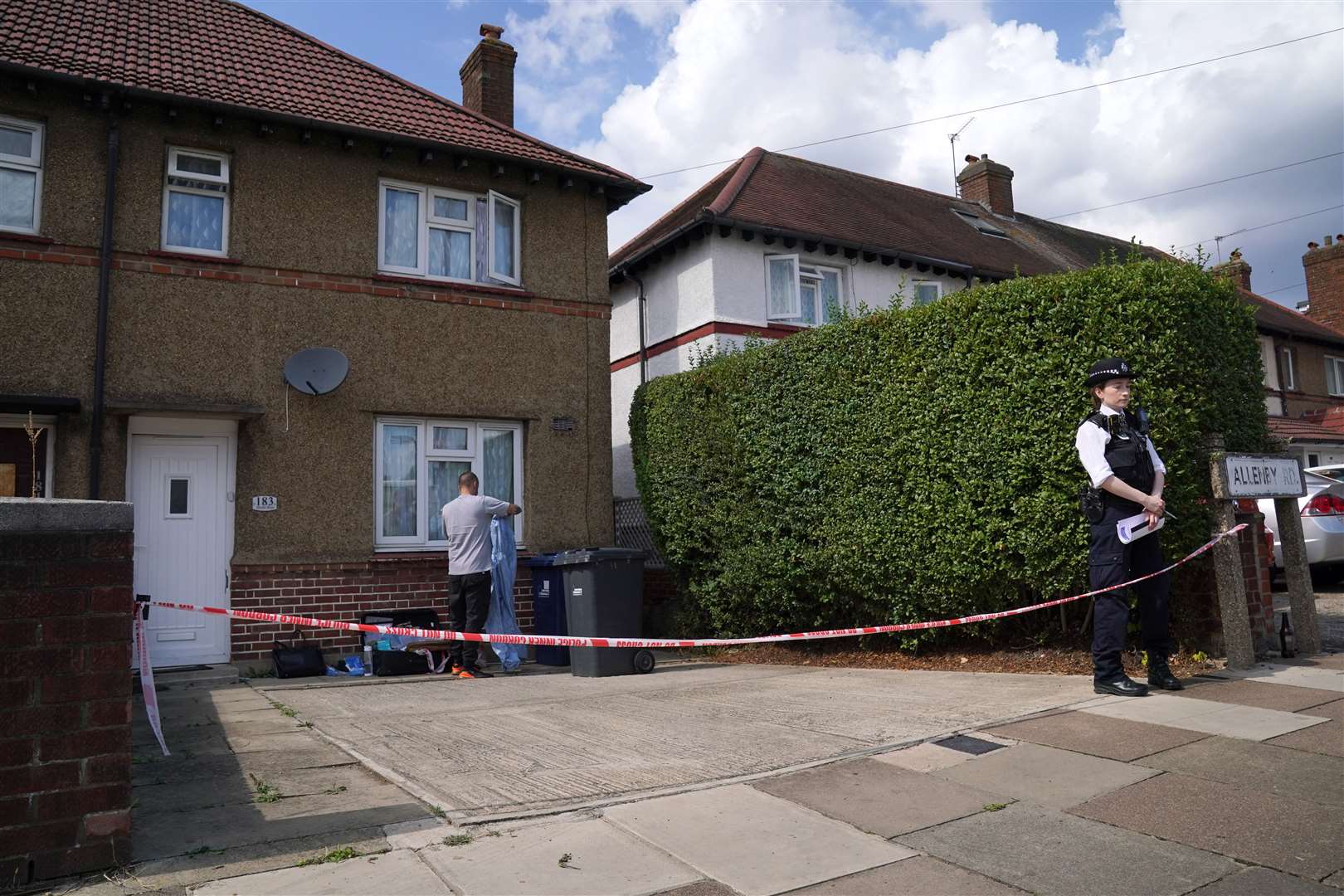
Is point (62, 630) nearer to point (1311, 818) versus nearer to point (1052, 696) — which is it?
point (1311, 818)

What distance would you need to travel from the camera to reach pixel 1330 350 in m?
27.3

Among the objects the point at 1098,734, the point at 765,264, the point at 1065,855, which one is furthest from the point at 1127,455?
the point at 765,264

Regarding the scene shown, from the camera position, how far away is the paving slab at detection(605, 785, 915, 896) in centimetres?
321

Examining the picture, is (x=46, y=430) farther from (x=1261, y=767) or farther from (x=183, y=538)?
(x=1261, y=767)

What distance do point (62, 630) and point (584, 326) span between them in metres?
8.49

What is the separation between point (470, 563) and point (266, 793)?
4503mm

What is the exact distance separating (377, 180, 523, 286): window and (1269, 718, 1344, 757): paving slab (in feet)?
28.9

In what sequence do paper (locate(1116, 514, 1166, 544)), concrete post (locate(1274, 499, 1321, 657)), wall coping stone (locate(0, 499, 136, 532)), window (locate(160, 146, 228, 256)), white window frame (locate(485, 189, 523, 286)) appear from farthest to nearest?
white window frame (locate(485, 189, 523, 286))
window (locate(160, 146, 228, 256))
concrete post (locate(1274, 499, 1321, 657))
paper (locate(1116, 514, 1166, 544))
wall coping stone (locate(0, 499, 136, 532))

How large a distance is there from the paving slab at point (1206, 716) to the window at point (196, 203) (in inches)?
358

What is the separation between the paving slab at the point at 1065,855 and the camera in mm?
3080

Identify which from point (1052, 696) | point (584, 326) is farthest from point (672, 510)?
point (1052, 696)

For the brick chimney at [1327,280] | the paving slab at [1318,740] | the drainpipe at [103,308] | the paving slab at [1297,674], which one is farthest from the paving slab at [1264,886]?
the brick chimney at [1327,280]

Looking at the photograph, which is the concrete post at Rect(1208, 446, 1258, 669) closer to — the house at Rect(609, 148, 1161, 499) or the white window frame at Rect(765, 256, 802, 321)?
the house at Rect(609, 148, 1161, 499)

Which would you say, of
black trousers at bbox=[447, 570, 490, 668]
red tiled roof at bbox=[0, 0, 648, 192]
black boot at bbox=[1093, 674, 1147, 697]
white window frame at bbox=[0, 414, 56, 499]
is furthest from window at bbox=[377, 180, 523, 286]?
black boot at bbox=[1093, 674, 1147, 697]
